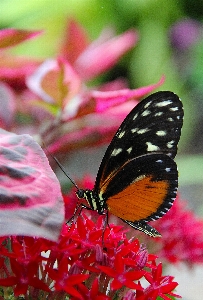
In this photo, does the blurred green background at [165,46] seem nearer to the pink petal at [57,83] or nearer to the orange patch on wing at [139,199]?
the pink petal at [57,83]

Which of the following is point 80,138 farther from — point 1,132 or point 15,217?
point 15,217

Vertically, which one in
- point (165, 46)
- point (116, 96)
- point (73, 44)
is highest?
point (165, 46)

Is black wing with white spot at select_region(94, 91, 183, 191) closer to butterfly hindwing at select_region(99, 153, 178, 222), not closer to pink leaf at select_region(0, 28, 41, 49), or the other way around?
butterfly hindwing at select_region(99, 153, 178, 222)

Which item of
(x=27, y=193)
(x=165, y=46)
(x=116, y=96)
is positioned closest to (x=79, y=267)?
(x=27, y=193)

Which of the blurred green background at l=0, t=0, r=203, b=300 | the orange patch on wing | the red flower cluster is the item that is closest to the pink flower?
the orange patch on wing

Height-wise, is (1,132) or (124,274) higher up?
(1,132)

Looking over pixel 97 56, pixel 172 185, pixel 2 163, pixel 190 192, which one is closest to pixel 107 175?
pixel 172 185

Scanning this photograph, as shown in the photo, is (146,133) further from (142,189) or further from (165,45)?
(165,45)
